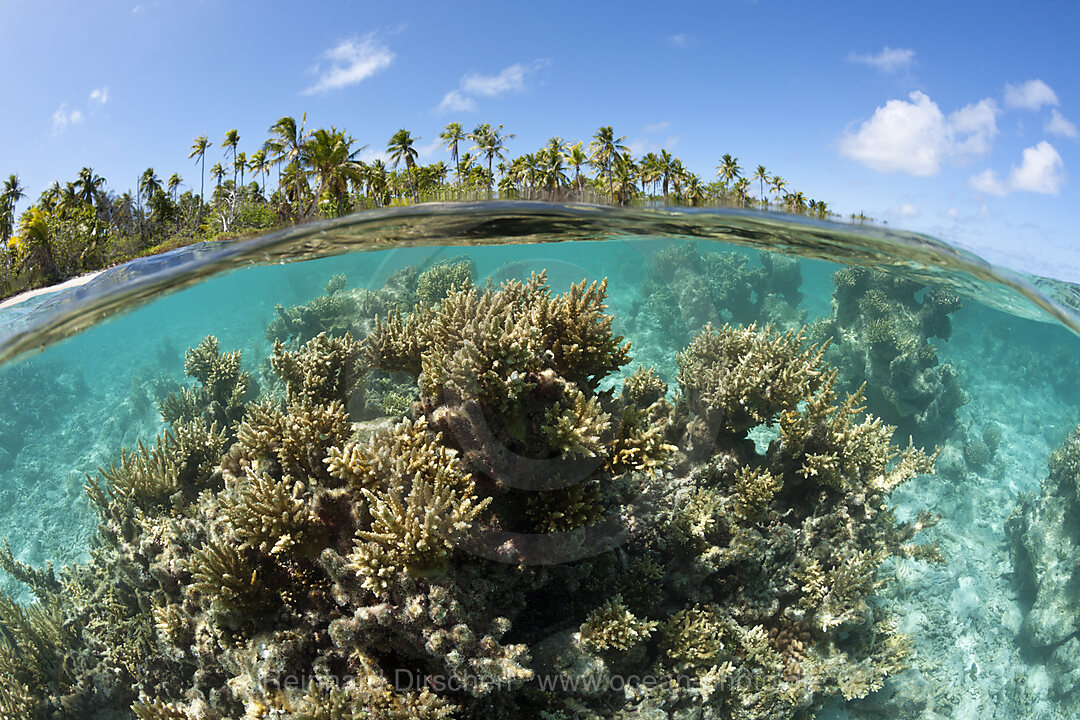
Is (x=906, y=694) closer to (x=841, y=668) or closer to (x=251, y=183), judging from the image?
(x=841, y=668)

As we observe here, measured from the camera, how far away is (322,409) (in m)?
6.14

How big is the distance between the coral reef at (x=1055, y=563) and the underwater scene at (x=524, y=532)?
0.18 ft

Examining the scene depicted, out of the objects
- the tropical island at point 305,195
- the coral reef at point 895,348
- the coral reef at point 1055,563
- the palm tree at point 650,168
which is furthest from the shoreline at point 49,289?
the palm tree at point 650,168

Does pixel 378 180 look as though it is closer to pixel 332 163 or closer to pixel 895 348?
pixel 332 163

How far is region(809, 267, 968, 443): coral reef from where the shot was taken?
45.6ft

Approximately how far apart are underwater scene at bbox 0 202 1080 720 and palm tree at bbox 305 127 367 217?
10472mm

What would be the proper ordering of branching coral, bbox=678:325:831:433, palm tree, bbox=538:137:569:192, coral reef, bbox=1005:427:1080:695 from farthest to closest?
A: palm tree, bbox=538:137:569:192
coral reef, bbox=1005:427:1080:695
branching coral, bbox=678:325:831:433

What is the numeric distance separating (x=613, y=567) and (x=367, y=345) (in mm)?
4459

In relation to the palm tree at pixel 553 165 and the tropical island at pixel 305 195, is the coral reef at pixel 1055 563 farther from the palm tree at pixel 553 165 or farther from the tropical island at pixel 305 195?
the palm tree at pixel 553 165

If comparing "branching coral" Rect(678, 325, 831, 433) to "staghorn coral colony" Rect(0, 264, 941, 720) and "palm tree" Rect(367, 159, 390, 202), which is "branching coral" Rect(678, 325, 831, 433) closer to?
"staghorn coral colony" Rect(0, 264, 941, 720)

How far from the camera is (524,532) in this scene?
538 centimetres

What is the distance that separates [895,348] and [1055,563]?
5521 mm

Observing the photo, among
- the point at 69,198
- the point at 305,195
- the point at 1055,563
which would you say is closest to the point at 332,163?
the point at 305,195

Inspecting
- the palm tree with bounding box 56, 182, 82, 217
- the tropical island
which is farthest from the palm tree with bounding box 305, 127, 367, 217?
the palm tree with bounding box 56, 182, 82, 217
